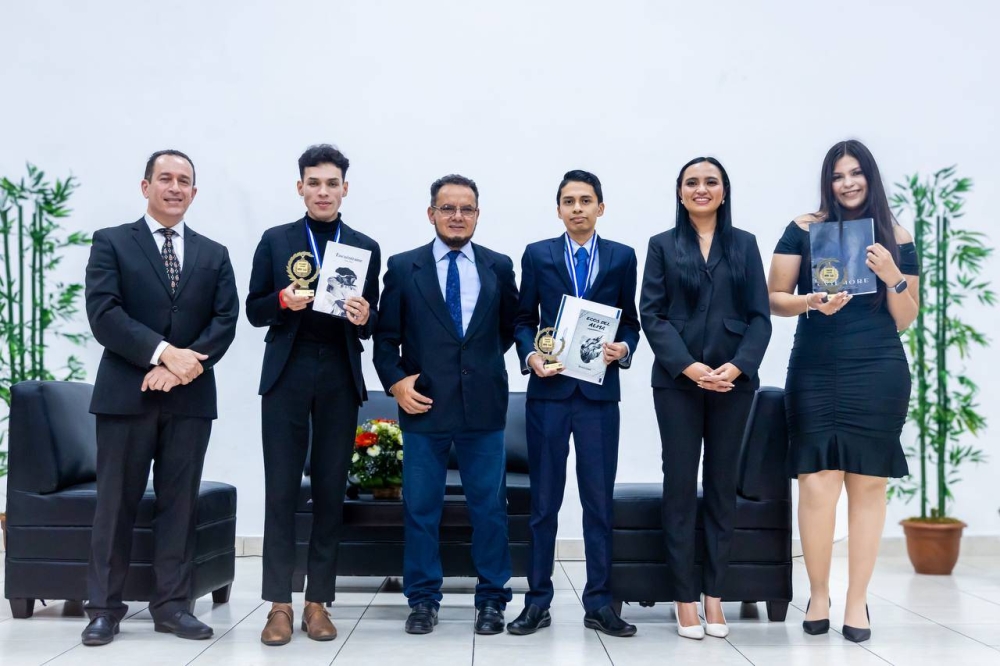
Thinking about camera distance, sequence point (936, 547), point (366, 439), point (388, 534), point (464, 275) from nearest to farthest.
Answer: point (464, 275), point (366, 439), point (388, 534), point (936, 547)

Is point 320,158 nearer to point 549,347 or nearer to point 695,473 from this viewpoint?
point 549,347

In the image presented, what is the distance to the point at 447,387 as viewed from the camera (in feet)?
11.1

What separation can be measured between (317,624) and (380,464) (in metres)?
0.98

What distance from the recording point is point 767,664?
2957mm

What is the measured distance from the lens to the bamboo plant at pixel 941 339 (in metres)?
5.29

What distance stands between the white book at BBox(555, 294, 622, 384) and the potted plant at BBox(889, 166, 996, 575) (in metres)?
2.78

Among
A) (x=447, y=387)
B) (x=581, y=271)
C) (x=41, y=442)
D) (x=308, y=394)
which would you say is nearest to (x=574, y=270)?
(x=581, y=271)

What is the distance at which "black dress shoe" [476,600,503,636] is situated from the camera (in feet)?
11.0

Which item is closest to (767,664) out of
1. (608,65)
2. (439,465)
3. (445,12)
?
(439,465)

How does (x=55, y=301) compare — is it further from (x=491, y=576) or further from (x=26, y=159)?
(x=491, y=576)

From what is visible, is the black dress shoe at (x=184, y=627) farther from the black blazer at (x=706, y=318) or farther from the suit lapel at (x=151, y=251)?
the black blazer at (x=706, y=318)

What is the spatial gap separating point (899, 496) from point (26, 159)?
5.65 m

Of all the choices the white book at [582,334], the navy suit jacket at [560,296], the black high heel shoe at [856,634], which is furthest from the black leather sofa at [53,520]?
the black high heel shoe at [856,634]

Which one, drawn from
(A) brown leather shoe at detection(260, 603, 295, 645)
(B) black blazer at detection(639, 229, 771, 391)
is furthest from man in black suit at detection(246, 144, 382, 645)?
(B) black blazer at detection(639, 229, 771, 391)
